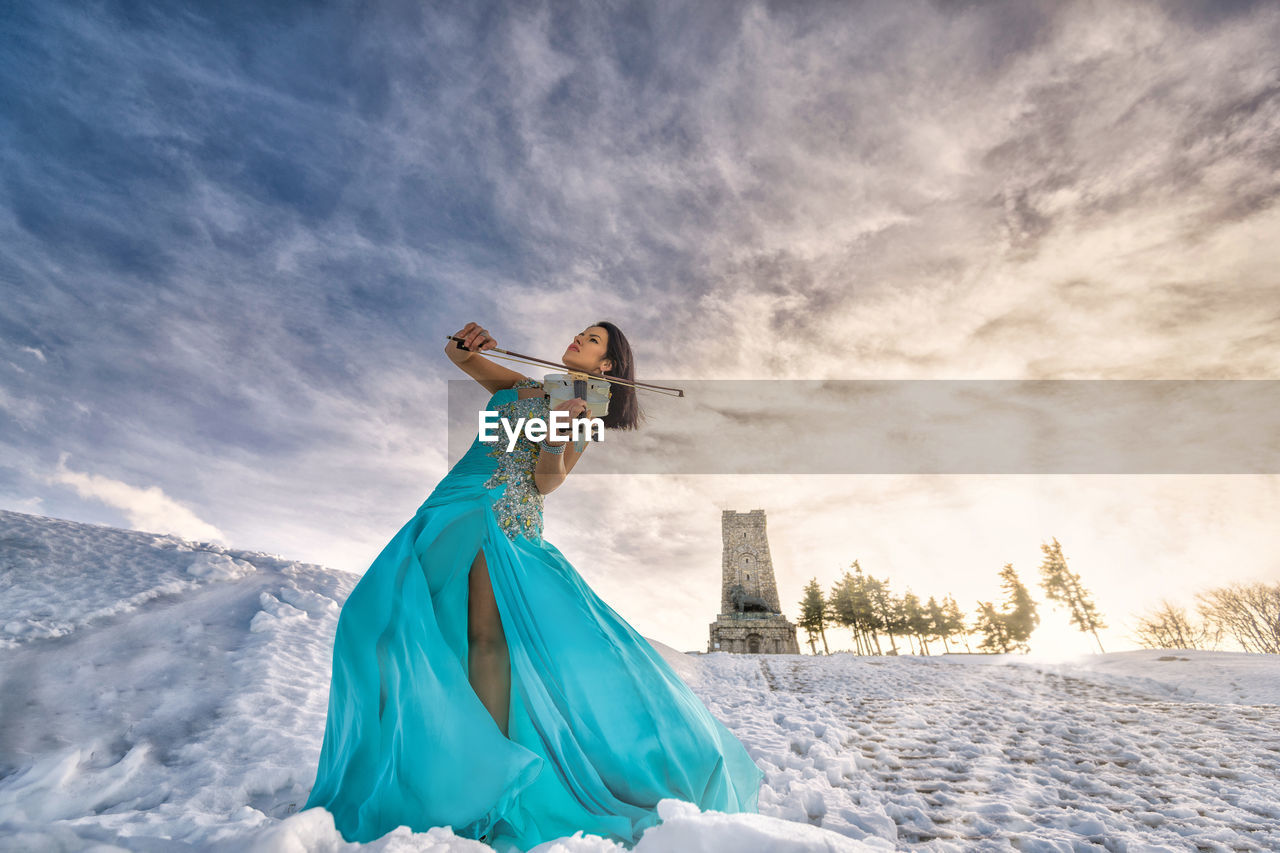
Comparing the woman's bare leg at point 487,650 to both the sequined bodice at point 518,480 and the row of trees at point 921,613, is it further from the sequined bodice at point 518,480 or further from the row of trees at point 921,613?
the row of trees at point 921,613

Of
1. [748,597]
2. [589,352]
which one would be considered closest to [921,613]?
[748,597]

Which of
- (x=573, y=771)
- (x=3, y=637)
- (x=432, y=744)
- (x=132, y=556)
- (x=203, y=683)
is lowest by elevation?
(x=573, y=771)

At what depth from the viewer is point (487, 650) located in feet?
7.44

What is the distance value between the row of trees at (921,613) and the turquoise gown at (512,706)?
42.7 metres

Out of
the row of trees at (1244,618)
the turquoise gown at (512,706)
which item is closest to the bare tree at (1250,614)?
the row of trees at (1244,618)

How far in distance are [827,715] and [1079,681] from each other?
7.56 meters

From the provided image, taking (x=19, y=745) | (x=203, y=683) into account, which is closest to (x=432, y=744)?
(x=19, y=745)

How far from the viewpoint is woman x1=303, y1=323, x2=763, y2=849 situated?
186cm

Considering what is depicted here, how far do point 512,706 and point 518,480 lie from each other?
1071 mm

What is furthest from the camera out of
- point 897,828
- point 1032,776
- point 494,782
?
point 1032,776

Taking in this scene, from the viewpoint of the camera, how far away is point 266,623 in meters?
4.04

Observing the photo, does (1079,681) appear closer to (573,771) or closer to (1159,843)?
(1159,843)

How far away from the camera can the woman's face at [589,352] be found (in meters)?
3.08

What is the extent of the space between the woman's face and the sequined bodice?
1.26 feet
